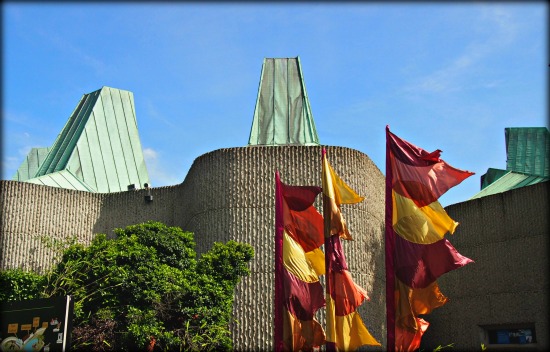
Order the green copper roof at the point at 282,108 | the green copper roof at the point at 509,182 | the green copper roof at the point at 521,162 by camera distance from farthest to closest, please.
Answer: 1. the green copper roof at the point at 282,108
2. the green copper roof at the point at 521,162
3. the green copper roof at the point at 509,182

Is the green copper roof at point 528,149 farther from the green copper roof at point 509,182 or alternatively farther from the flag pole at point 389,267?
the flag pole at point 389,267

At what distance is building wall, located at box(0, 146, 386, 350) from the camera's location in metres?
26.8

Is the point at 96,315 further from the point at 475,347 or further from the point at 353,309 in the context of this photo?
the point at 475,347

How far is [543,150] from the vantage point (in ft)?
114

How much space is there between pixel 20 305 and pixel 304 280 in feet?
26.7

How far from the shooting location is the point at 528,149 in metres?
35.1

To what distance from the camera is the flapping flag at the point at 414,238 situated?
1570 cm

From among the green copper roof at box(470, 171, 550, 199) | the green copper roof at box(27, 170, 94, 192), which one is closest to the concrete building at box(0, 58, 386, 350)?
the green copper roof at box(27, 170, 94, 192)

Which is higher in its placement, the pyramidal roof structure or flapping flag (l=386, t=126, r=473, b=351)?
the pyramidal roof structure

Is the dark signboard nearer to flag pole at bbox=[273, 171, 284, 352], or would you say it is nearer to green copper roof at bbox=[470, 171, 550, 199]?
flag pole at bbox=[273, 171, 284, 352]

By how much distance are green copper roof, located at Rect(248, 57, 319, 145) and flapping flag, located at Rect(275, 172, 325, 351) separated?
14.8m

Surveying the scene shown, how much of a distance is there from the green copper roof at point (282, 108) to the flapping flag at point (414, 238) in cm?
1573

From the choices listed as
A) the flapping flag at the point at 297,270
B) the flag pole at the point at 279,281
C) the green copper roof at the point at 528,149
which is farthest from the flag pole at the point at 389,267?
the green copper roof at the point at 528,149

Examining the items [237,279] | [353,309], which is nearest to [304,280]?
[353,309]
